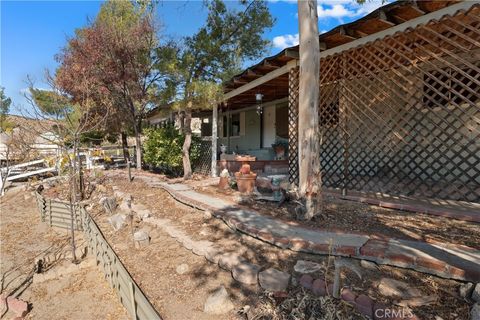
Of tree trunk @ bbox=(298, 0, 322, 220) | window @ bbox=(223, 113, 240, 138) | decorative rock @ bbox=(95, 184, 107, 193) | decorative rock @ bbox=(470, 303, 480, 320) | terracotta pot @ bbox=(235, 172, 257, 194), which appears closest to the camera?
decorative rock @ bbox=(470, 303, 480, 320)

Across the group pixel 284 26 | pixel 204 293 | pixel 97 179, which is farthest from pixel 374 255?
pixel 97 179

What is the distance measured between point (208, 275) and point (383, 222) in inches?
93.0

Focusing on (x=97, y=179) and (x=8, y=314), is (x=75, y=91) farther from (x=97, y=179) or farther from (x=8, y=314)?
(x=8, y=314)

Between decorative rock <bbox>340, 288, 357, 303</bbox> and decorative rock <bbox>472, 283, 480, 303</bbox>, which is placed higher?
decorative rock <bbox>472, 283, 480, 303</bbox>

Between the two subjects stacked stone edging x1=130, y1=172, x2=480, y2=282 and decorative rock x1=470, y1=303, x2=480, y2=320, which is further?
stacked stone edging x1=130, y1=172, x2=480, y2=282

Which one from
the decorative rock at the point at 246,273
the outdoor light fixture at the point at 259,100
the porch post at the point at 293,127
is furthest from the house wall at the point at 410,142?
the decorative rock at the point at 246,273

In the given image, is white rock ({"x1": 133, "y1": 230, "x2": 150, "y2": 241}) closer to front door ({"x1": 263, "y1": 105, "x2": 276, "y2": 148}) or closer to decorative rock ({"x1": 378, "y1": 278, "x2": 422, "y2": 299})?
decorative rock ({"x1": 378, "y1": 278, "x2": 422, "y2": 299})

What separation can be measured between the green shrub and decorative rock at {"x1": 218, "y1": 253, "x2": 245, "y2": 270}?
6.82 meters

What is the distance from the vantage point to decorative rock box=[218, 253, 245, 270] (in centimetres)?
323

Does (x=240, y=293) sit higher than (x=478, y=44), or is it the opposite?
(x=478, y=44)

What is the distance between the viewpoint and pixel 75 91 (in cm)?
1154

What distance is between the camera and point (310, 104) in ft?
13.2

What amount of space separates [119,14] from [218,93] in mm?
6825

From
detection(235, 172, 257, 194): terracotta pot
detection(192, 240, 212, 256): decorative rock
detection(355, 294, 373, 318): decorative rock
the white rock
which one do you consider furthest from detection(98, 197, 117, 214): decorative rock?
detection(355, 294, 373, 318): decorative rock
